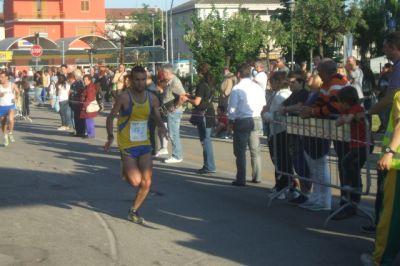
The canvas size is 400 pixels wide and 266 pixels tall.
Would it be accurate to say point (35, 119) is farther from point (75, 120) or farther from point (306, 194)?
point (306, 194)

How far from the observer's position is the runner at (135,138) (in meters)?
9.01

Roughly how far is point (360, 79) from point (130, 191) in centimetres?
794

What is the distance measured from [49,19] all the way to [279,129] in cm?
8905

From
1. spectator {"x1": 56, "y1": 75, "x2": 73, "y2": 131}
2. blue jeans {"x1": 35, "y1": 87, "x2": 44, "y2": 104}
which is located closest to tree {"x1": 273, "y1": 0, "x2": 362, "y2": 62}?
blue jeans {"x1": 35, "y1": 87, "x2": 44, "y2": 104}

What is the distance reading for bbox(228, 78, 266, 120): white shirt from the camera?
37.1 feet

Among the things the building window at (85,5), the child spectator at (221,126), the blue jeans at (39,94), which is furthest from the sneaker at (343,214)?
the building window at (85,5)

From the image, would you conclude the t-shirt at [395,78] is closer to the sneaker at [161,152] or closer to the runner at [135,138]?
the runner at [135,138]

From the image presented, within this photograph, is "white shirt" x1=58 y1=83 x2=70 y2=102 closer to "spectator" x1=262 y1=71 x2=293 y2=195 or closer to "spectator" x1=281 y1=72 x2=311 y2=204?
"spectator" x1=262 y1=71 x2=293 y2=195

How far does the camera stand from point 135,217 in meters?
9.01

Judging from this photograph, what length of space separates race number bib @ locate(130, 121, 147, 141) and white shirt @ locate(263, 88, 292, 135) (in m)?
1.89

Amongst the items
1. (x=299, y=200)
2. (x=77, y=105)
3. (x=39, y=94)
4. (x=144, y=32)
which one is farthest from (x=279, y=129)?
(x=144, y=32)

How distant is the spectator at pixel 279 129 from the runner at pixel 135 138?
6.12 feet

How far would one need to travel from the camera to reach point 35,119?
28.1 m

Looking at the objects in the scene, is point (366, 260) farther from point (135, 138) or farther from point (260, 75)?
point (260, 75)
